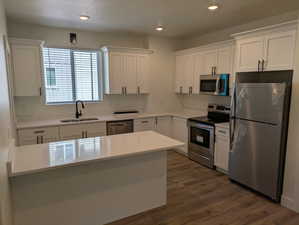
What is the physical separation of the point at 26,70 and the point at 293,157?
4.41 m

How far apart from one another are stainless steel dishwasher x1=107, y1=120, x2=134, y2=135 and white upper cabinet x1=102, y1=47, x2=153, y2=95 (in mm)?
684

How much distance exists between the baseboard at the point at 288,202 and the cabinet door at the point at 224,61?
7.26 ft

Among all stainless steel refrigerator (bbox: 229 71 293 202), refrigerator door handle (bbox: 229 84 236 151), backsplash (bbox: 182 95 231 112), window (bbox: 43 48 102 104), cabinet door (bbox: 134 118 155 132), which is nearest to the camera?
stainless steel refrigerator (bbox: 229 71 293 202)

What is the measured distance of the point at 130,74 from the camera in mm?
4641

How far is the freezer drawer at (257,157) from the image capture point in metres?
2.74

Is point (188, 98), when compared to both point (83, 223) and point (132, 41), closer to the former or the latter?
point (132, 41)

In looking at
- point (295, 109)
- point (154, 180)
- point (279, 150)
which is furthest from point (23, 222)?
point (295, 109)

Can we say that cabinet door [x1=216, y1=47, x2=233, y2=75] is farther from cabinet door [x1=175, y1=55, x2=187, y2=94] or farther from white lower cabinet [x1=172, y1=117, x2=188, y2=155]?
white lower cabinet [x1=172, y1=117, x2=188, y2=155]

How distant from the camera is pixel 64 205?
2.09m

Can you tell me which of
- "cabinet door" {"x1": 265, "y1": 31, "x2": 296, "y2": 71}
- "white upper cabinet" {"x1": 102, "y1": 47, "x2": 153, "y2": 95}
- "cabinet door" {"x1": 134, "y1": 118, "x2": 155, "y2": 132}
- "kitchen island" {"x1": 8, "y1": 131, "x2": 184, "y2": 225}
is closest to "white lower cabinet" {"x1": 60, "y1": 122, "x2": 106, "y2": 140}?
"cabinet door" {"x1": 134, "y1": 118, "x2": 155, "y2": 132}

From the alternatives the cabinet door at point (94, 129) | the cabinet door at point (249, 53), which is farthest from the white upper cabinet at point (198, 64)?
the cabinet door at point (94, 129)

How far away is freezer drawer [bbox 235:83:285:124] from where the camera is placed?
8.64ft

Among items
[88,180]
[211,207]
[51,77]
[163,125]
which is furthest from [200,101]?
[88,180]

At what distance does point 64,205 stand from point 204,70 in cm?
359
